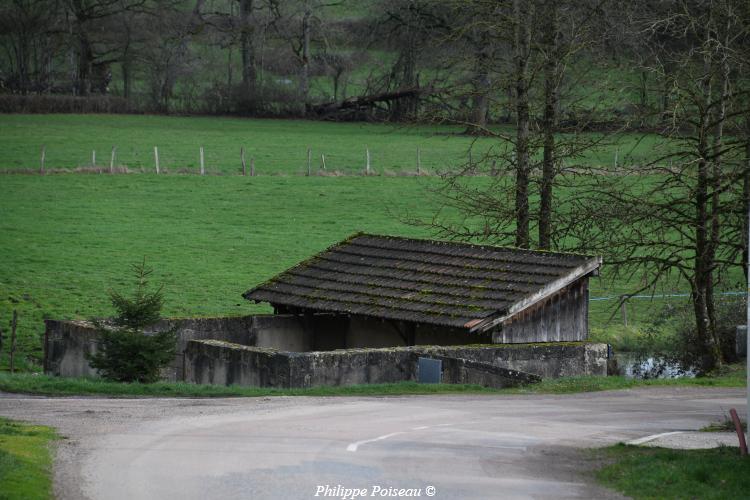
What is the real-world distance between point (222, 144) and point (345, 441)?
52.3 metres

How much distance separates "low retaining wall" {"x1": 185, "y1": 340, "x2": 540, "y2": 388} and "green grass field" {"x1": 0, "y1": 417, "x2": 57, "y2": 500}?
6328mm

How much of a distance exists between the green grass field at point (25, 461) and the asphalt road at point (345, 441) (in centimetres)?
22

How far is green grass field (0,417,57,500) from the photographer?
12691 millimetres

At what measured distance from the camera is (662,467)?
14766 millimetres

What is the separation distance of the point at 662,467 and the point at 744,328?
274cm

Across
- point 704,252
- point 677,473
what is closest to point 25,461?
point 677,473

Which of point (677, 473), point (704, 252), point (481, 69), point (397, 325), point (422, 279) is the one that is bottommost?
point (677, 473)

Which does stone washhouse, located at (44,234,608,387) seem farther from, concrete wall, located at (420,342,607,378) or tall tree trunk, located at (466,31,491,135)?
tall tree trunk, located at (466,31,491,135)

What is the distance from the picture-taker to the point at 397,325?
88.2ft

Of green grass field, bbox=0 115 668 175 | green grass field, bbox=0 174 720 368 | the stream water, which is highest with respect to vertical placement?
green grass field, bbox=0 115 668 175

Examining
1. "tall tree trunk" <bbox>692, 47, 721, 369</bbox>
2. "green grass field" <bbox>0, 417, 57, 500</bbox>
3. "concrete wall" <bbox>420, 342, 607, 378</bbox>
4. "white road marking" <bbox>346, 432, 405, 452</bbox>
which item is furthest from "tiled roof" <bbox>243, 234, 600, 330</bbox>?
"green grass field" <bbox>0, 417, 57, 500</bbox>

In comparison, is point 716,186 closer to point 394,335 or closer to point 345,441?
point 394,335

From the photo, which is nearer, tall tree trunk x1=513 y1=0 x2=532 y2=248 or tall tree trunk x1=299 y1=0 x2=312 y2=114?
tall tree trunk x1=513 y1=0 x2=532 y2=248

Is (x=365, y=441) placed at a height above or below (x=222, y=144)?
below
